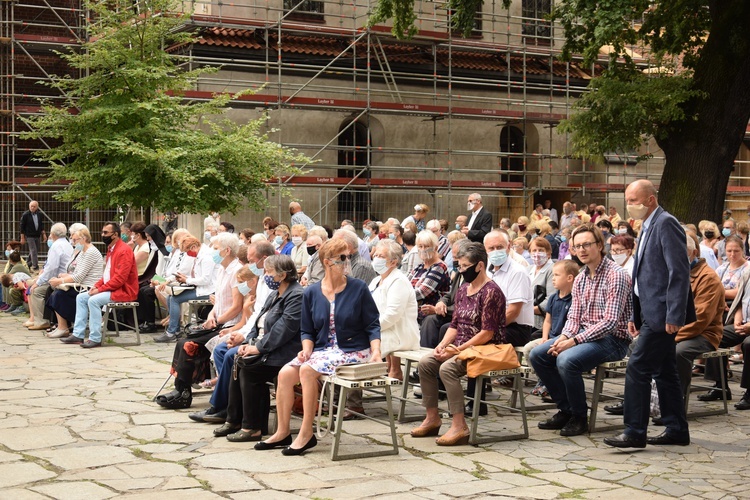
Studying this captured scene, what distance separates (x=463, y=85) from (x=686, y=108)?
41.4 ft

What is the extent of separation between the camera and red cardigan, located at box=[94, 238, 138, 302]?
48.6ft

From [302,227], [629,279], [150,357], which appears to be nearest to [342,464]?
[629,279]

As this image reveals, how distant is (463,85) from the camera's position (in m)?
30.6

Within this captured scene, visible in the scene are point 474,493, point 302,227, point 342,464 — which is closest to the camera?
point 474,493

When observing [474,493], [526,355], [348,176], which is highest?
[348,176]

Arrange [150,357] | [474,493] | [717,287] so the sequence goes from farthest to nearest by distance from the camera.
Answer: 1. [150,357]
2. [717,287]
3. [474,493]

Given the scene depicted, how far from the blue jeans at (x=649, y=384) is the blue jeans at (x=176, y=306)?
8571 mm

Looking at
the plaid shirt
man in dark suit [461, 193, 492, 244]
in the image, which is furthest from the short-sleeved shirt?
man in dark suit [461, 193, 492, 244]

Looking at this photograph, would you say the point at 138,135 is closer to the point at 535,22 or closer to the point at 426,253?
the point at 426,253

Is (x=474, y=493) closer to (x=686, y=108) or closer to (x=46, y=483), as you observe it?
(x=46, y=483)

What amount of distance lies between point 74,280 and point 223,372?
6.99 meters

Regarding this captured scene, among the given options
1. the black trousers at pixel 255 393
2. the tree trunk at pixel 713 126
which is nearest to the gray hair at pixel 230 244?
the black trousers at pixel 255 393

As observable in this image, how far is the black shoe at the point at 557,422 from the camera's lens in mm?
9070

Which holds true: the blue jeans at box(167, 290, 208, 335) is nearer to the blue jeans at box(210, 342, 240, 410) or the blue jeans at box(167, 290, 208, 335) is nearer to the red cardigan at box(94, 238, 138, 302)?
the red cardigan at box(94, 238, 138, 302)
